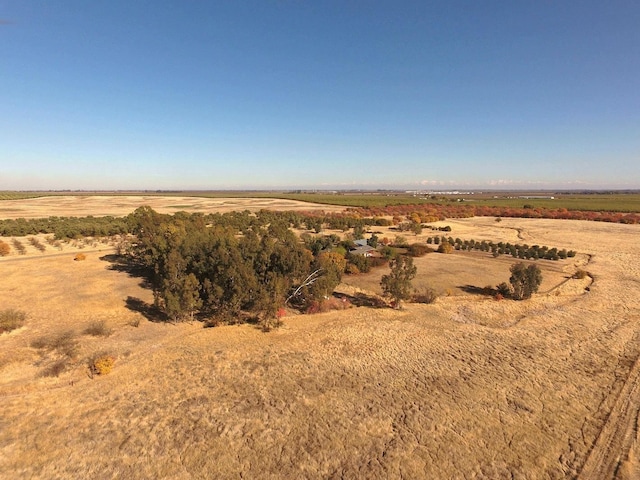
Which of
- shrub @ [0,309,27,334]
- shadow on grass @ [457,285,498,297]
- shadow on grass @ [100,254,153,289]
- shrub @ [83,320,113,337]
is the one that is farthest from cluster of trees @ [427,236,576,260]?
shrub @ [0,309,27,334]

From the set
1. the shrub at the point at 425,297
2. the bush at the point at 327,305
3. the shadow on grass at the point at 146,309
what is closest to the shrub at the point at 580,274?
the shrub at the point at 425,297

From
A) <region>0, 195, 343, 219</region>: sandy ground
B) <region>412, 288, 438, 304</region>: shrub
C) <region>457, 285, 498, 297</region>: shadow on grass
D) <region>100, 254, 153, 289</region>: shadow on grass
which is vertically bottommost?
<region>457, 285, 498, 297</region>: shadow on grass

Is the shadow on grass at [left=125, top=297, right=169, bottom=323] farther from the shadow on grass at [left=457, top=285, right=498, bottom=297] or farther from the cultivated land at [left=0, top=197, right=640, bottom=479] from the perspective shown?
the shadow on grass at [left=457, top=285, right=498, bottom=297]

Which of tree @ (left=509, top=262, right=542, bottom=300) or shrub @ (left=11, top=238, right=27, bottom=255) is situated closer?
tree @ (left=509, top=262, right=542, bottom=300)

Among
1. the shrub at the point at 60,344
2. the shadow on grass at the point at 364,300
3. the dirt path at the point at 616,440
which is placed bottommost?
the dirt path at the point at 616,440

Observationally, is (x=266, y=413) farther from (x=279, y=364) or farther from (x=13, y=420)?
(x=13, y=420)

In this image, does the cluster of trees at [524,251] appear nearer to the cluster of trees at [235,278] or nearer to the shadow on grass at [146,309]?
the cluster of trees at [235,278]

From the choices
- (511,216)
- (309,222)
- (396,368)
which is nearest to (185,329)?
(396,368)
